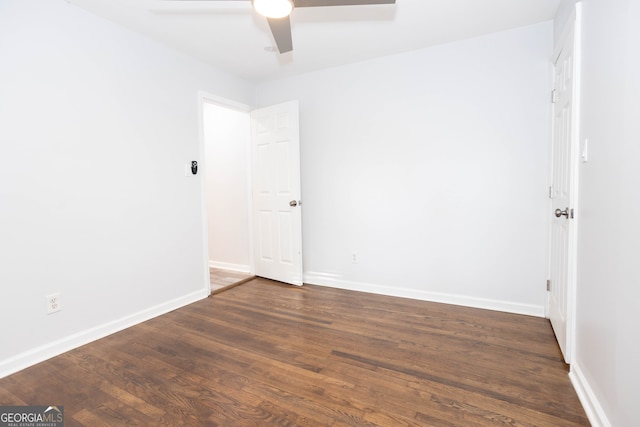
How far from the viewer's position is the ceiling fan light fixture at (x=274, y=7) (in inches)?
64.6

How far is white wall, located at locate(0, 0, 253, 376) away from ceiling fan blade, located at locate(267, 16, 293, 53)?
149 cm

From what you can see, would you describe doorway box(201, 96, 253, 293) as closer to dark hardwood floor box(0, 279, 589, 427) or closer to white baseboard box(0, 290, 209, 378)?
white baseboard box(0, 290, 209, 378)

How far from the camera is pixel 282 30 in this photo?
6.50ft

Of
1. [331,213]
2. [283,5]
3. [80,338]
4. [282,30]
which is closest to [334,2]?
[283,5]

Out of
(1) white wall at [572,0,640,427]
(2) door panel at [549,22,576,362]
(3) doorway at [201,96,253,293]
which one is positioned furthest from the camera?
(3) doorway at [201,96,253,293]

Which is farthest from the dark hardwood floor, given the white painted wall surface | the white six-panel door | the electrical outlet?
the white painted wall surface

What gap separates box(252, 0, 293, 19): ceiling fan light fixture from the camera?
164cm

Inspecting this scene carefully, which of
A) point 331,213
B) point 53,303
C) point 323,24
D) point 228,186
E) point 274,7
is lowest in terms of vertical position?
point 53,303

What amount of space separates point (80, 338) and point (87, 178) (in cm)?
124

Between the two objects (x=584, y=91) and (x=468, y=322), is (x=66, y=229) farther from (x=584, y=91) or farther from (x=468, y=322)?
(x=584, y=91)

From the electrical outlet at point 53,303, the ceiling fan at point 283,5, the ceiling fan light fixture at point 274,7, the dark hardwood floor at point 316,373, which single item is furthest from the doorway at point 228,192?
the ceiling fan light fixture at point 274,7

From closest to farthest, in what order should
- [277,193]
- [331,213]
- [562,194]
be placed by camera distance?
[562,194] → [331,213] → [277,193]

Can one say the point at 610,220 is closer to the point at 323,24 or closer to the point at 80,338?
the point at 323,24

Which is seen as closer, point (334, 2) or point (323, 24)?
point (334, 2)
